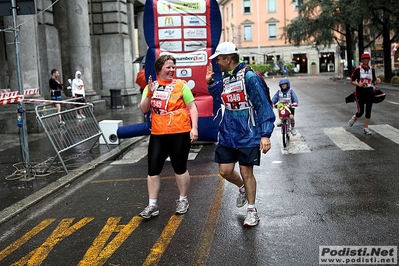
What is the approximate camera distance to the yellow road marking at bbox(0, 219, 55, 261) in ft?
16.6

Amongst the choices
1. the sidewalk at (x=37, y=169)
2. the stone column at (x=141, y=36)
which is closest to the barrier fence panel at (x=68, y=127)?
the sidewalk at (x=37, y=169)

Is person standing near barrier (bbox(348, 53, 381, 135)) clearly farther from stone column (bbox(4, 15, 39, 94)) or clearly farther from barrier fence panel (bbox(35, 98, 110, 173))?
stone column (bbox(4, 15, 39, 94))

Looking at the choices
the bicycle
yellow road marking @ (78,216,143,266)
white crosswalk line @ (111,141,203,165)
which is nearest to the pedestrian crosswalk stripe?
the bicycle

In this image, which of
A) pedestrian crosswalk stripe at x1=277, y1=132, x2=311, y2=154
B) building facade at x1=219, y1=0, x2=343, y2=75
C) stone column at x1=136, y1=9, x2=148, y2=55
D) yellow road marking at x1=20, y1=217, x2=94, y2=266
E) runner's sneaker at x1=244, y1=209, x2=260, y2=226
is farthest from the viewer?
building facade at x1=219, y1=0, x2=343, y2=75

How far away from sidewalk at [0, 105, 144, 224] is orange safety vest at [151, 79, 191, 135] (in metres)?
2.30

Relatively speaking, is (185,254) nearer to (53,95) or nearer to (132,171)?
(132,171)

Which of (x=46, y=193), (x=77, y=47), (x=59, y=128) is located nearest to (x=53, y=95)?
(x=77, y=47)

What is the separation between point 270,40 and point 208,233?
75.3 meters

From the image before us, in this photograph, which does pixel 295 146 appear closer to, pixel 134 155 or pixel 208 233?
pixel 134 155

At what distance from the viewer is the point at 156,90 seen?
5828 millimetres

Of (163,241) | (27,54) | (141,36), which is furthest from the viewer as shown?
(141,36)

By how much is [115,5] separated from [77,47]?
190 inches

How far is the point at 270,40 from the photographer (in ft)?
256

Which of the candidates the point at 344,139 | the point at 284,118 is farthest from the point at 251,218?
the point at 344,139
